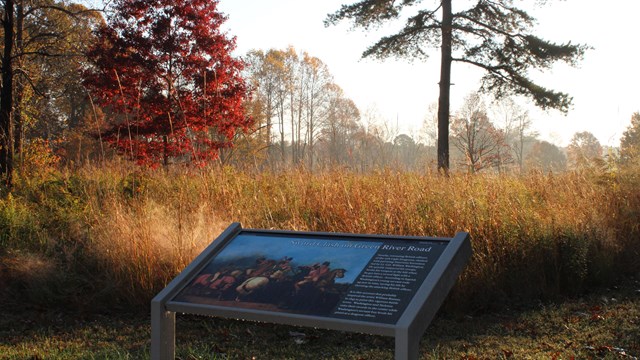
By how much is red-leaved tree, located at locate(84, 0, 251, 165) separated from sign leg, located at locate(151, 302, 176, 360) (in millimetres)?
8829

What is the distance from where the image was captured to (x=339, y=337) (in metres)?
4.77

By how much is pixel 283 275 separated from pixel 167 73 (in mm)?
10085

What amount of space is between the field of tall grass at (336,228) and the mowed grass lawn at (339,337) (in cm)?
29

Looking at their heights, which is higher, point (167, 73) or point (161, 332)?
point (167, 73)

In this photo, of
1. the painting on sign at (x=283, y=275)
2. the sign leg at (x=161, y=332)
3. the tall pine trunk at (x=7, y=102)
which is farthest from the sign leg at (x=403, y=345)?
the tall pine trunk at (x=7, y=102)

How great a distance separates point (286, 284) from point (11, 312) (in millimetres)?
3447

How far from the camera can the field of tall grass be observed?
18.1 feet

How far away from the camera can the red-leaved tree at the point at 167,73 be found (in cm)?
1248

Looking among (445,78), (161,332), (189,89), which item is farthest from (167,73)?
(161,332)

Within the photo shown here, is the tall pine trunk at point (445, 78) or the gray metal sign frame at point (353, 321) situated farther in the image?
the tall pine trunk at point (445, 78)

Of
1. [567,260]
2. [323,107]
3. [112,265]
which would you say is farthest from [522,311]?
[323,107]

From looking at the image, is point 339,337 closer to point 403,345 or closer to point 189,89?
point 403,345

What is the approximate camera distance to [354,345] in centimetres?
456

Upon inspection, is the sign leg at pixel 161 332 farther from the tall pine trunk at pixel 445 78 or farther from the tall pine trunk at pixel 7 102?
the tall pine trunk at pixel 445 78
